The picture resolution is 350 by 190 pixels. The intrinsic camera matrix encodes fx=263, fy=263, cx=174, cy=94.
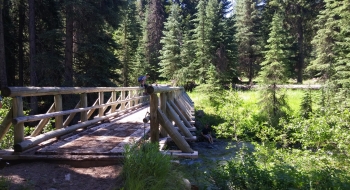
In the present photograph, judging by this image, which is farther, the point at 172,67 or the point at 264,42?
the point at 264,42

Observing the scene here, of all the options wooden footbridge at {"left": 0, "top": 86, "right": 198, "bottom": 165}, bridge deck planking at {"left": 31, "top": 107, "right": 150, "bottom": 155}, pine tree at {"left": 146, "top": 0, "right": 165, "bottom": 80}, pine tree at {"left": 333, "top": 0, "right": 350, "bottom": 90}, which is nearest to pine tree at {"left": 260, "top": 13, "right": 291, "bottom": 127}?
pine tree at {"left": 333, "top": 0, "right": 350, "bottom": 90}

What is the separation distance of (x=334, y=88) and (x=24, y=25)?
21.1m

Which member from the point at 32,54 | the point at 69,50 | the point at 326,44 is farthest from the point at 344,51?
the point at 32,54

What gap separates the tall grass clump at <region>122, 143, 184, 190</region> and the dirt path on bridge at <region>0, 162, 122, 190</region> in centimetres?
22

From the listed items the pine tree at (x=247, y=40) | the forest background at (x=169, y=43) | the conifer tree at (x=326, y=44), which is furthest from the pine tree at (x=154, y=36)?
the conifer tree at (x=326, y=44)

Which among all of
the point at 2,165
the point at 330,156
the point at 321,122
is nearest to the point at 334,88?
the point at 321,122

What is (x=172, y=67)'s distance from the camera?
3039 cm

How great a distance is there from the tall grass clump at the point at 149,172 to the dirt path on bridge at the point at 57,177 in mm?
215

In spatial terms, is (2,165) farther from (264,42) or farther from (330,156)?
(264,42)

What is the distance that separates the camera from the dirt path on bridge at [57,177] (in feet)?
10.8

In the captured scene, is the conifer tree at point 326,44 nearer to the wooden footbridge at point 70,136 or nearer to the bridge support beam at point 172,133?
the wooden footbridge at point 70,136

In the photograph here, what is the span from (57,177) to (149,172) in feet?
4.32

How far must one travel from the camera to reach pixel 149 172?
133 inches

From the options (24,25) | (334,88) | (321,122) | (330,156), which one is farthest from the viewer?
(24,25)
